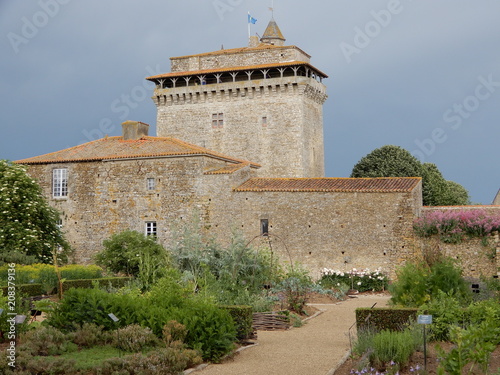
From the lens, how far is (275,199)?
2703cm

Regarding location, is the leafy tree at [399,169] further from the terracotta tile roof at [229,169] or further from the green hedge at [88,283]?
the green hedge at [88,283]

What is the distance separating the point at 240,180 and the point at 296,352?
16.4 metres

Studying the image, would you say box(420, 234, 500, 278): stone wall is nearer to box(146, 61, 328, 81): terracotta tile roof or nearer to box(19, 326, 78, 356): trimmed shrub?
box(146, 61, 328, 81): terracotta tile roof

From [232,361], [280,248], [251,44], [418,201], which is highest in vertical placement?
[251,44]

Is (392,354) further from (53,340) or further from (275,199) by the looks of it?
(275,199)

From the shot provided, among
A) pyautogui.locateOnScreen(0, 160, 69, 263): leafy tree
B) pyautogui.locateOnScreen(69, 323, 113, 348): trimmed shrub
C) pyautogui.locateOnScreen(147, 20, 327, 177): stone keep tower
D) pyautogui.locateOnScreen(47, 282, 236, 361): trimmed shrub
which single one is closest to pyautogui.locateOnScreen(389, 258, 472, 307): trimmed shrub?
pyautogui.locateOnScreen(47, 282, 236, 361): trimmed shrub

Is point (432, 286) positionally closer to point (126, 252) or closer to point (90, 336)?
point (90, 336)

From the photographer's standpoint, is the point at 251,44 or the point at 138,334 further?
the point at 251,44

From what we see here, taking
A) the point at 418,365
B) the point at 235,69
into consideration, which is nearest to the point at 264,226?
the point at 235,69

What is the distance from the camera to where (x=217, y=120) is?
37781mm

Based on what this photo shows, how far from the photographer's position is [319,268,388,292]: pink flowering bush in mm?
24438

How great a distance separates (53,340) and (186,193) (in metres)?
17.2

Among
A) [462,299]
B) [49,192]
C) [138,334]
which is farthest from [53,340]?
[49,192]

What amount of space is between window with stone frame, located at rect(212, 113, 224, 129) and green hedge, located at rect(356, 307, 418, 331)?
25615mm
